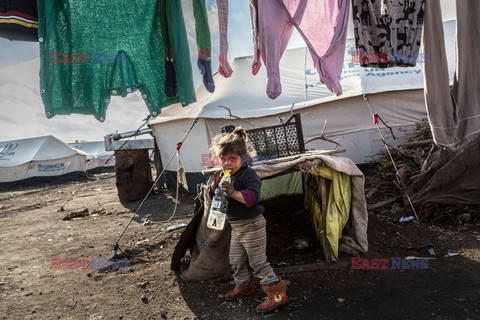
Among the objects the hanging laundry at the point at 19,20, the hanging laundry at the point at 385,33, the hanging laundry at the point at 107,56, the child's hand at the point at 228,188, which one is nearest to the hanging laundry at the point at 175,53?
the hanging laundry at the point at 107,56

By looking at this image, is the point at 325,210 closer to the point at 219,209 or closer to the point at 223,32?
the point at 219,209

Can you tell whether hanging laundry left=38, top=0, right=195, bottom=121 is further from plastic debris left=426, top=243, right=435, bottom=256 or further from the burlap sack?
plastic debris left=426, top=243, right=435, bottom=256

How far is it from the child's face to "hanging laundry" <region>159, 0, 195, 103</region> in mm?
690

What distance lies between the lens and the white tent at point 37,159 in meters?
18.6

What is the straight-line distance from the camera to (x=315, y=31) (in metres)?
2.98

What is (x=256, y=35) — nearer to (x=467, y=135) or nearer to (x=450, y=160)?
(x=467, y=135)

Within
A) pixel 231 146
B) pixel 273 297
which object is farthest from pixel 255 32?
pixel 273 297

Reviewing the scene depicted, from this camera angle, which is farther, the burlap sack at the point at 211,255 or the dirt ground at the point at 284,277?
the burlap sack at the point at 211,255

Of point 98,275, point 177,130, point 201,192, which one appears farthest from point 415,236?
point 177,130

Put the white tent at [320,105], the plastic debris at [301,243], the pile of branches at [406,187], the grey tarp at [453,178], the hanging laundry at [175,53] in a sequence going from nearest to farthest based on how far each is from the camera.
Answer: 1. the hanging laundry at [175,53]
2. the plastic debris at [301,243]
3. the grey tarp at [453,178]
4. the pile of branches at [406,187]
5. the white tent at [320,105]

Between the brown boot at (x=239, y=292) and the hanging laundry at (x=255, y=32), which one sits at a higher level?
the hanging laundry at (x=255, y=32)

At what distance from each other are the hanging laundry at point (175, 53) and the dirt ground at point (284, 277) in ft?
6.38

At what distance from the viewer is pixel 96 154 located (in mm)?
28469

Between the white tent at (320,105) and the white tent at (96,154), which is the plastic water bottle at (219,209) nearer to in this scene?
the white tent at (320,105)
